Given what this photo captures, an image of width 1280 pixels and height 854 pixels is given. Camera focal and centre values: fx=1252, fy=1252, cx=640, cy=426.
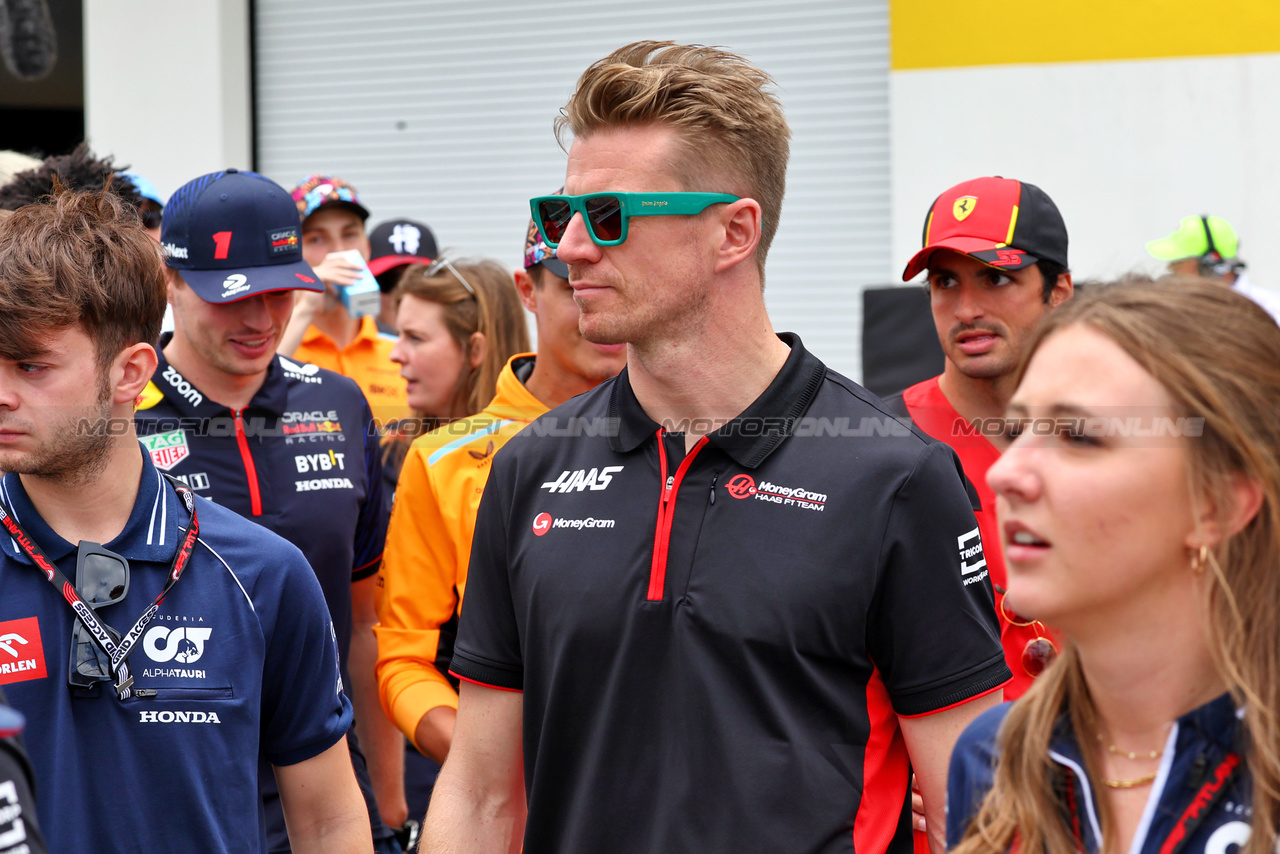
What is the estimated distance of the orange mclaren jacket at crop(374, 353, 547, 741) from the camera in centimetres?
342

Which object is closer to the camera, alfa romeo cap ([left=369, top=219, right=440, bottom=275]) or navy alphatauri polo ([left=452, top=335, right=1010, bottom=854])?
navy alphatauri polo ([left=452, top=335, right=1010, bottom=854])

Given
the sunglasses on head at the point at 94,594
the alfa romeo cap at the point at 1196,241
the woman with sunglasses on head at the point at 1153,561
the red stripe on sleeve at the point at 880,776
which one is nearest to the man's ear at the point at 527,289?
the sunglasses on head at the point at 94,594

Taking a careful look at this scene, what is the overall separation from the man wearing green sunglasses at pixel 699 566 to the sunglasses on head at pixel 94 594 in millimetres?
628

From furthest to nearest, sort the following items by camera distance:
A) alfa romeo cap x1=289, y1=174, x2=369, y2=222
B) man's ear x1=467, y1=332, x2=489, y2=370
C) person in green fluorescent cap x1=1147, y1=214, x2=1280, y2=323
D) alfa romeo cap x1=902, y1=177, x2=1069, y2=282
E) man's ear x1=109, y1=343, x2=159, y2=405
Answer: person in green fluorescent cap x1=1147, y1=214, x2=1280, y2=323 < alfa romeo cap x1=289, y1=174, x2=369, y2=222 < man's ear x1=467, y1=332, x2=489, y2=370 < alfa romeo cap x1=902, y1=177, x2=1069, y2=282 < man's ear x1=109, y1=343, x2=159, y2=405

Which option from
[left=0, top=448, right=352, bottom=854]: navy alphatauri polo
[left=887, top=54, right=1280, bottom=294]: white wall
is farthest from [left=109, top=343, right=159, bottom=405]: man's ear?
[left=887, top=54, right=1280, bottom=294]: white wall

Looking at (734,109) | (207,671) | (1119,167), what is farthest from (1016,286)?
(1119,167)

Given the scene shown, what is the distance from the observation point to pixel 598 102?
2.37 m

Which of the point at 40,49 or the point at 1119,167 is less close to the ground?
the point at 40,49

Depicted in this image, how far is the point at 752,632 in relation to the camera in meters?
2.08

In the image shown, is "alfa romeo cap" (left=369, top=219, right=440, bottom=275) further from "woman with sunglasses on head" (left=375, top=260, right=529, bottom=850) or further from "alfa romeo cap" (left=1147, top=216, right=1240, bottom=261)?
"alfa romeo cap" (left=1147, top=216, right=1240, bottom=261)

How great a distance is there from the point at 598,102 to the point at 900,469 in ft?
2.93

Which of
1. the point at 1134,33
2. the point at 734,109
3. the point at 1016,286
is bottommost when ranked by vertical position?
the point at 1016,286

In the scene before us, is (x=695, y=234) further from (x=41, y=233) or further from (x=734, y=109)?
(x=41, y=233)

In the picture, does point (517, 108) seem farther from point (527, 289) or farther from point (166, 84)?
point (527, 289)
